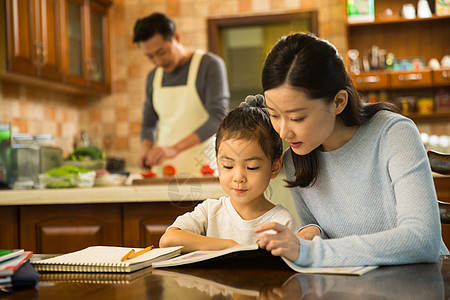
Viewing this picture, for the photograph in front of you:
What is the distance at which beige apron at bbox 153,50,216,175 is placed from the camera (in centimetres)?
290

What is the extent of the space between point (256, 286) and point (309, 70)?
1.56 feet

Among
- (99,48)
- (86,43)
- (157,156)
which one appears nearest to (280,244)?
(157,156)

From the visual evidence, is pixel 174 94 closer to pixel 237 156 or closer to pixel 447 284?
pixel 237 156

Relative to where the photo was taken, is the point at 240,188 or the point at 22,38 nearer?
the point at 240,188

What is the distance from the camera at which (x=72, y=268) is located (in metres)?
0.99

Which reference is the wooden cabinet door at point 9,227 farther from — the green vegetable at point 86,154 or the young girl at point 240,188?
the young girl at point 240,188

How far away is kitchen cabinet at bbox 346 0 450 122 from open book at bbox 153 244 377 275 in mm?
3296

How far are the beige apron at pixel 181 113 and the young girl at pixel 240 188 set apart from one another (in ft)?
4.76

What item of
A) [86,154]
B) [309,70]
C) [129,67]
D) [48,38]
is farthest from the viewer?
[129,67]

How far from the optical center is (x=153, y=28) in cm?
271

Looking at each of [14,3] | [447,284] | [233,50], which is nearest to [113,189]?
[447,284]

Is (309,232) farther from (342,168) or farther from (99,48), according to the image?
(99,48)

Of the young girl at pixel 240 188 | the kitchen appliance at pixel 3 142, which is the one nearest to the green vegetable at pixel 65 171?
the kitchen appliance at pixel 3 142

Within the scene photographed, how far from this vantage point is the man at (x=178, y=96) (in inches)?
105
